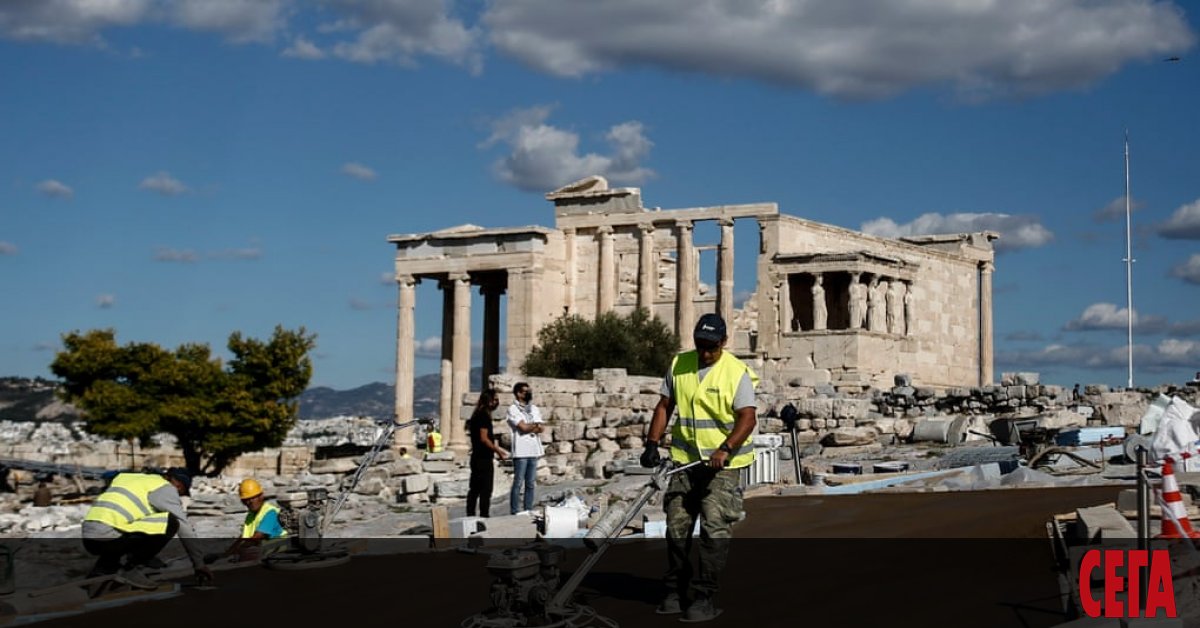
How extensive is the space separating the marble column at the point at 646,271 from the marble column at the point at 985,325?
45.3 feet

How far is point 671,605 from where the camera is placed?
30.2 ft

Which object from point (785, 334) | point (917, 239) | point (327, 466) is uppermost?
point (917, 239)

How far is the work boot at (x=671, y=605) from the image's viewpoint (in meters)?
9.16

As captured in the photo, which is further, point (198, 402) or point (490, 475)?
point (198, 402)

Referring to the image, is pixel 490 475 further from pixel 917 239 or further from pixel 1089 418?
pixel 917 239

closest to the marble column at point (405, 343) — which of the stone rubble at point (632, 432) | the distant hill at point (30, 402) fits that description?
the stone rubble at point (632, 432)

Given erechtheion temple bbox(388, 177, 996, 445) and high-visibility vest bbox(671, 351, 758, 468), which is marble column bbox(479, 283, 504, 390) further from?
high-visibility vest bbox(671, 351, 758, 468)

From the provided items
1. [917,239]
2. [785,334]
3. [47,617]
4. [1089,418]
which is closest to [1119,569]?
[47,617]

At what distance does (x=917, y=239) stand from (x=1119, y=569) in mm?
54786

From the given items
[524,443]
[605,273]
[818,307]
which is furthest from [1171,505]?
[605,273]

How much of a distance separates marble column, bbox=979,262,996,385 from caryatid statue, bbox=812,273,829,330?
9.95 meters

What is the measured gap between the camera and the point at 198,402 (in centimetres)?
5391

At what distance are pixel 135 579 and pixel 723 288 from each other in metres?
44.6

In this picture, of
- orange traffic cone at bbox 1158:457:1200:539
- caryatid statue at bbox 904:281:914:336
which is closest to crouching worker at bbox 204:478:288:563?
orange traffic cone at bbox 1158:457:1200:539
